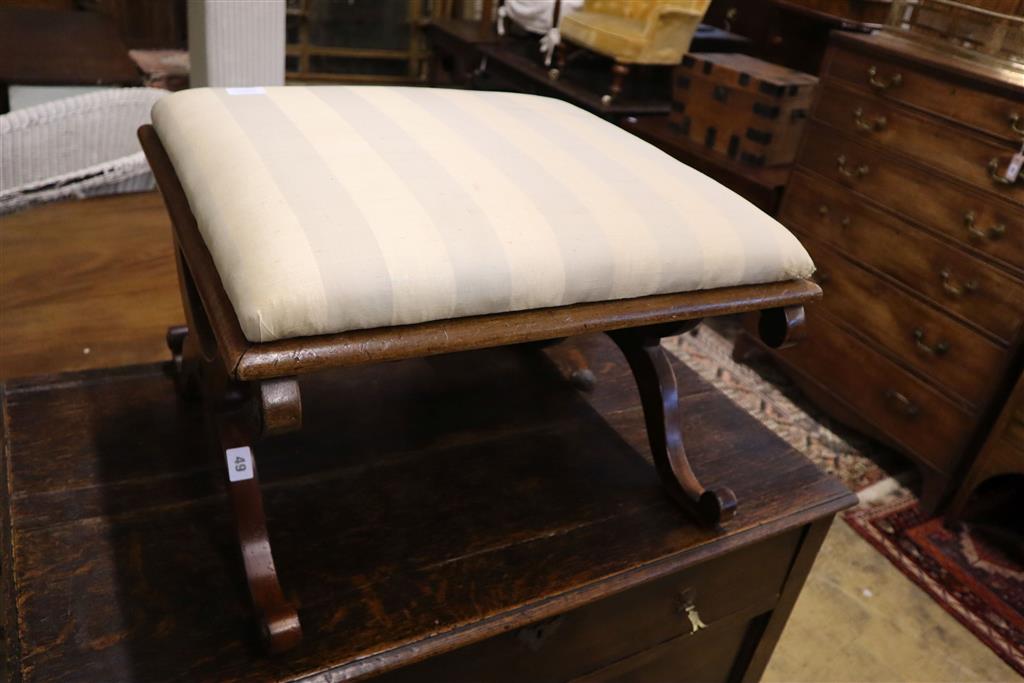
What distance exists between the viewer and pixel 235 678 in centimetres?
63

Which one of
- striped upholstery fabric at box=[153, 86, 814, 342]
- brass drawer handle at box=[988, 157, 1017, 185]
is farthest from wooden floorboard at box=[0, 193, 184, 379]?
brass drawer handle at box=[988, 157, 1017, 185]

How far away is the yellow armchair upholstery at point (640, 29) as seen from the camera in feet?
7.30

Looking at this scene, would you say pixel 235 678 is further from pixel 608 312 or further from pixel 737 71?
pixel 737 71

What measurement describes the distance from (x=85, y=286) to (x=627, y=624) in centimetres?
96

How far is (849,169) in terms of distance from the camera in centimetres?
167

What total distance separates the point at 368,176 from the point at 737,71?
1.54 metres

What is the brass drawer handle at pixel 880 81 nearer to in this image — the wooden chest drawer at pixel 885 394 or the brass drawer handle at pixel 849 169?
the brass drawer handle at pixel 849 169

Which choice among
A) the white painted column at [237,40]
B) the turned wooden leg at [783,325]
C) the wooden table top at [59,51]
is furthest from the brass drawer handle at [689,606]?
the wooden table top at [59,51]

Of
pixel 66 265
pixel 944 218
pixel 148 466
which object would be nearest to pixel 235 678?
pixel 148 466

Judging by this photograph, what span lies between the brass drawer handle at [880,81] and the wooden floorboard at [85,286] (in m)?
1.32

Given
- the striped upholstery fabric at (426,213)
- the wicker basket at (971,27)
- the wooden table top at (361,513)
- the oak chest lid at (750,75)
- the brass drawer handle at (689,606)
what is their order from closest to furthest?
the striped upholstery fabric at (426,213)
the wooden table top at (361,513)
the brass drawer handle at (689,606)
the wicker basket at (971,27)
the oak chest lid at (750,75)

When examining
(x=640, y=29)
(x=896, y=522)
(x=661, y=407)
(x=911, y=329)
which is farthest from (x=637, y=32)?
(x=661, y=407)

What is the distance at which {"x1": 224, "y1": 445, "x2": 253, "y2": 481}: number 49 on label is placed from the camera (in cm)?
70

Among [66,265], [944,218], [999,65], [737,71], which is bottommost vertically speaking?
[66,265]
